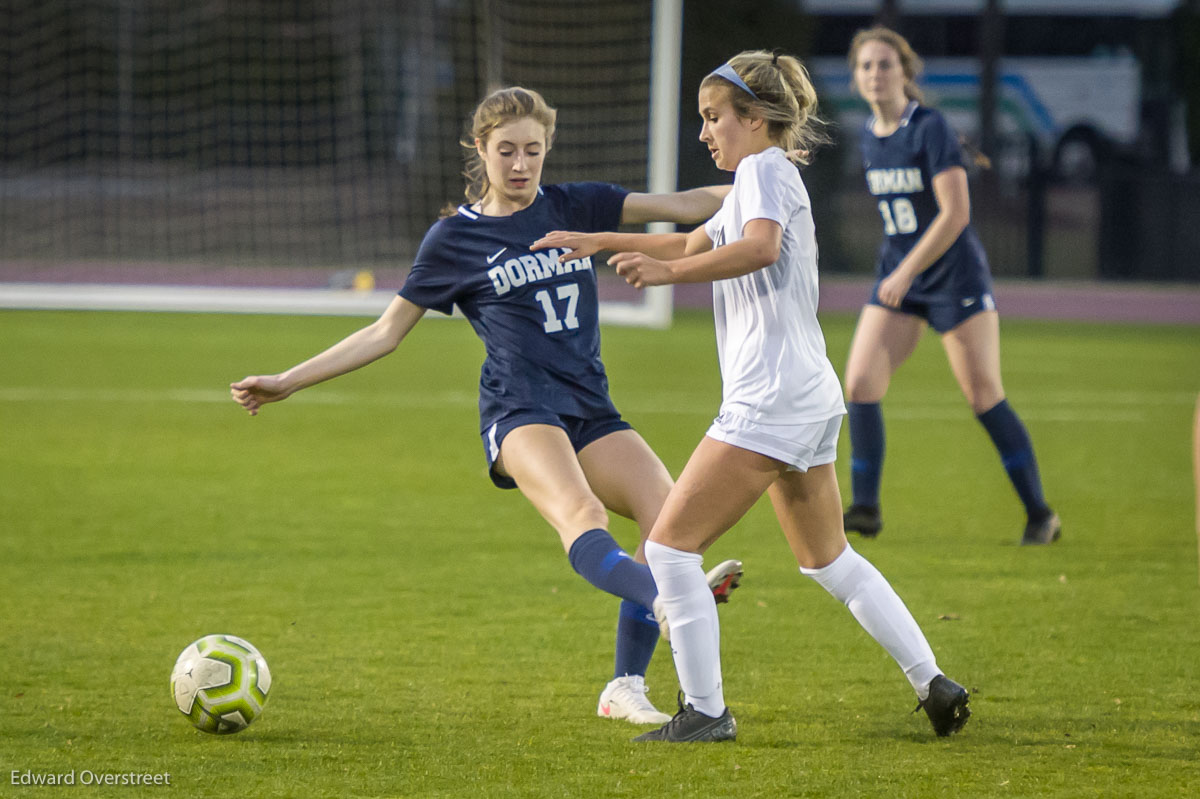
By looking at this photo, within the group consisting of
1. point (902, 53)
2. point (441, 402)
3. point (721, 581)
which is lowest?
point (441, 402)

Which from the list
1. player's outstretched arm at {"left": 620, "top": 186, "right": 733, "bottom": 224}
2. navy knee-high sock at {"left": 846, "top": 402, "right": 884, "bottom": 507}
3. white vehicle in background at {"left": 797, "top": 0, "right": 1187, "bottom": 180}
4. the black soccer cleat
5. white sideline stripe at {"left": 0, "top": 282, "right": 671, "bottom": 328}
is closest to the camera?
the black soccer cleat

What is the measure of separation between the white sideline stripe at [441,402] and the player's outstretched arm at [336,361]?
647 centimetres

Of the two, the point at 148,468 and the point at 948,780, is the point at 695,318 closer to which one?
the point at 148,468

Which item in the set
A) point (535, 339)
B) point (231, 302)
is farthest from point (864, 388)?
point (231, 302)

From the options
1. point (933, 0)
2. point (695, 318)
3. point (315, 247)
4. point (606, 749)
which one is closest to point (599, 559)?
point (606, 749)

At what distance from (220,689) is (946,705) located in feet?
6.09

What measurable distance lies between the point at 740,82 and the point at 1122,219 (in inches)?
839

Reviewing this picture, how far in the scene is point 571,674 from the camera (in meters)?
4.47

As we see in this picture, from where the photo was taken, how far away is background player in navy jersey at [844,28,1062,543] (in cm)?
627

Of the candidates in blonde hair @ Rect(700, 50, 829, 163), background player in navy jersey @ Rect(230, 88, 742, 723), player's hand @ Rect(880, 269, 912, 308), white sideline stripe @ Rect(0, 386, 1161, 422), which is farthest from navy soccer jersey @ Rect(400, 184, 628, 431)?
white sideline stripe @ Rect(0, 386, 1161, 422)

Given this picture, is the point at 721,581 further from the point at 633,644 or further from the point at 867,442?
the point at 867,442

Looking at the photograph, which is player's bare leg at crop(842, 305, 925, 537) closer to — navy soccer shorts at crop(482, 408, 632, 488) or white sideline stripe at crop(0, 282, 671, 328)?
navy soccer shorts at crop(482, 408, 632, 488)

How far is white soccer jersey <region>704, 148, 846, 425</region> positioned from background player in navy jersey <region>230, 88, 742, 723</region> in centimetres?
63

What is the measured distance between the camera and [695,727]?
144 inches
